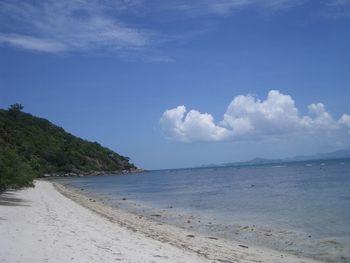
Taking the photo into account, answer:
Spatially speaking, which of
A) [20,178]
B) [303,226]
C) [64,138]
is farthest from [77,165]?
[303,226]

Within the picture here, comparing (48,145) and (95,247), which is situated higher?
(48,145)

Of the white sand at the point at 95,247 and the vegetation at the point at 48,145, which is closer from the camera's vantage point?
the white sand at the point at 95,247

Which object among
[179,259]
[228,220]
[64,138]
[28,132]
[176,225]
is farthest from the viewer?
[64,138]

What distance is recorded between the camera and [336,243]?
65.8ft

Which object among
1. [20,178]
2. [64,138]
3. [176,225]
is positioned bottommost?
[176,225]

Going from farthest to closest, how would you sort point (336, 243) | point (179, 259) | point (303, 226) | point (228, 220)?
point (228, 220) < point (303, 226) < point (336, 243) < point (179, 259)

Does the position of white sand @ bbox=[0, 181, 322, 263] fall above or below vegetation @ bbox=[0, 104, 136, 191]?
below

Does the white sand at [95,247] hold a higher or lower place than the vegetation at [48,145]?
lower

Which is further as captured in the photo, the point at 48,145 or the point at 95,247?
the point at 48,145

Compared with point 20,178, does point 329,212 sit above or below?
below

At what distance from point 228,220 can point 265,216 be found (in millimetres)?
3308

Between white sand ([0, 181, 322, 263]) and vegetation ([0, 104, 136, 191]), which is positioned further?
vegetation ([0, 104, 136, 191])

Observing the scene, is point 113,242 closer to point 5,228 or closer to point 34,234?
point 34,234

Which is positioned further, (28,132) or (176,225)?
(28,132)
